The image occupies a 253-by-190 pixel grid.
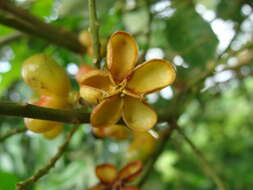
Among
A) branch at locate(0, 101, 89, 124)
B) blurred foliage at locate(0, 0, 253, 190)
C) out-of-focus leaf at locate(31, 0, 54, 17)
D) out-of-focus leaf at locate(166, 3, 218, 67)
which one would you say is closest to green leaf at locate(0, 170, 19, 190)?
blurred foliage at locate(0, 0, 253, 190)

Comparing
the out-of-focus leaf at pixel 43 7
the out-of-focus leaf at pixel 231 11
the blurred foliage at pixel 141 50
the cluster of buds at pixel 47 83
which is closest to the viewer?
the cluster of buds at pixel 47 83

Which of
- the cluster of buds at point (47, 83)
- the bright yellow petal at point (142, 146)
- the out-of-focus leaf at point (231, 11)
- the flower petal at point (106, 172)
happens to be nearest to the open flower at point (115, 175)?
the flower petal at point (106, 172)

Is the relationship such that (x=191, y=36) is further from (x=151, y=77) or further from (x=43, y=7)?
(x=151, y=77)

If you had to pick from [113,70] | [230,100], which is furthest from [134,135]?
[230,100]

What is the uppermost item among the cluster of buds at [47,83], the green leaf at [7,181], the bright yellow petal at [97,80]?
the bright yellow petal at [97,80]

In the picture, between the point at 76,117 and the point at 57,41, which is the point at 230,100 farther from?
the point at 76,117

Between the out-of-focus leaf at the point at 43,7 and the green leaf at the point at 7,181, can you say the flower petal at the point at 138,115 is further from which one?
the out-of-focus leaf at the point at 43,7

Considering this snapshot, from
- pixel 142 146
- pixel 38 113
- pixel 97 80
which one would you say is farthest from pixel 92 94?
pixel 142 146
